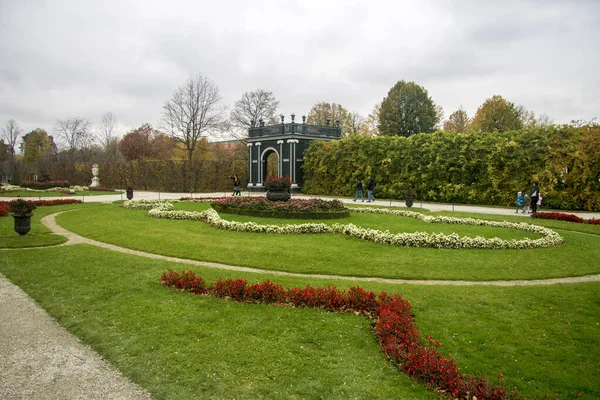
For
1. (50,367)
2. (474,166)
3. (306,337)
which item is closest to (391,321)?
(306,337)

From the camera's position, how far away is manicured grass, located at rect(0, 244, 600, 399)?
4238 mm

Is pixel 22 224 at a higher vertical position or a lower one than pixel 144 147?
lower

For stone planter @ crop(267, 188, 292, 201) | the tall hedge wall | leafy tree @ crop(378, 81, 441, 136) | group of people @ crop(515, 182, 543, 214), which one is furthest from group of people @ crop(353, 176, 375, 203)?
leafy tree @ crop(378, 81, 441, 136)

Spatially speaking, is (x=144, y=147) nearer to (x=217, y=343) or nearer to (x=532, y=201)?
(x=532, y=201)

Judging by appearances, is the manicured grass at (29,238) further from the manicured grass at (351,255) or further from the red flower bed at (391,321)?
the red flower bed at (391,321)

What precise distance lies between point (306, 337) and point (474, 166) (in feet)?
79.0

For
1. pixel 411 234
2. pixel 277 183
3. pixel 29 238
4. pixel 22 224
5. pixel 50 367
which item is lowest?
pixel 50 367

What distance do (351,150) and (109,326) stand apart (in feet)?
94.5

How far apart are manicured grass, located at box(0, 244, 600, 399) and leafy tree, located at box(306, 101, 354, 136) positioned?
53046 mm

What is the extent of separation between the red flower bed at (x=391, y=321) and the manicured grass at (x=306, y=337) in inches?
7.0

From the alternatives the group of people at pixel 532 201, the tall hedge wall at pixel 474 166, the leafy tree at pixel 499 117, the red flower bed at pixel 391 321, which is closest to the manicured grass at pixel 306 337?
the red flower bed at pixel 391 321

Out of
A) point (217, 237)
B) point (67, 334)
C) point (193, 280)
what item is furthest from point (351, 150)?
point (67, 334)

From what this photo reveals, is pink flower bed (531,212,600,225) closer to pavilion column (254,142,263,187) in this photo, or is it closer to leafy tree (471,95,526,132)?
pavilion column (254,142,263,187)

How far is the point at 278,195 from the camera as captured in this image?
61.6 feet
